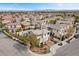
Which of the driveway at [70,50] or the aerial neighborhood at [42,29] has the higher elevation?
the aerial neighborhood at [42,29]

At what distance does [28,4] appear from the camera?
359 centimetres

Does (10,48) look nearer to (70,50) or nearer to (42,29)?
(42,29)

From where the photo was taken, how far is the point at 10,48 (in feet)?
11.8

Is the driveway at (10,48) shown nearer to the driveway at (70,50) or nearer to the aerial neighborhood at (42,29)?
the aerial neighborhood at (42,29)

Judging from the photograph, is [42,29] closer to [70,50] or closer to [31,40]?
[31,40]

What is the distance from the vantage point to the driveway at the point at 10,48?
11.8ft

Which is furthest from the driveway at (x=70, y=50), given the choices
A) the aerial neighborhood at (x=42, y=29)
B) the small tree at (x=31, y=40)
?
the small tree at (x=31, y=40)

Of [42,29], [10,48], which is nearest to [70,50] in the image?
[42,29]

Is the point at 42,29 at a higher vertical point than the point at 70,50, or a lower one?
higher

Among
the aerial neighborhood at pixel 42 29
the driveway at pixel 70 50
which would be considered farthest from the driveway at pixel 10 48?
the driveway at pixel 70 50

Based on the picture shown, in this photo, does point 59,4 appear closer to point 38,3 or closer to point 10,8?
point 38,3

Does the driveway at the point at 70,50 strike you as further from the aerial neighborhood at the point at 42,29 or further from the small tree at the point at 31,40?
the small tree at the point at 31,40

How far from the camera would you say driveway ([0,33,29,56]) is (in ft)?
11.8

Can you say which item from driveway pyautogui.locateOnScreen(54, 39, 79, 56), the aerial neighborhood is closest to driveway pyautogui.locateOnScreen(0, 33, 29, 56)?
the aerial neighborhood
